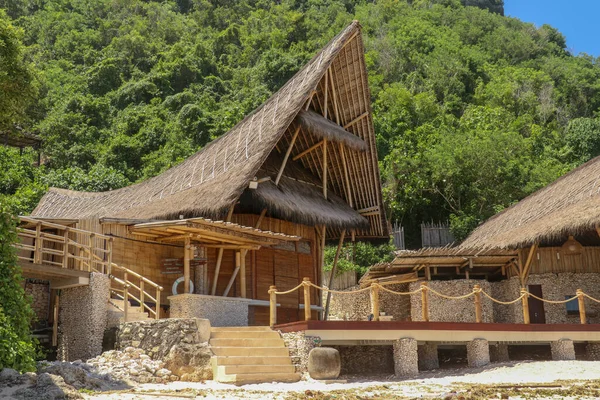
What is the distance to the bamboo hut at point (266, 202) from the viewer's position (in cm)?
1395

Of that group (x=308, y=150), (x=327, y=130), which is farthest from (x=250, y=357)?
(x=308, y=150)

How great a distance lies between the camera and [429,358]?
13.6m

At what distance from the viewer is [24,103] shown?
43.9 feet

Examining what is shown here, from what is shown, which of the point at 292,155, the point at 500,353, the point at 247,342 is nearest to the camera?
the point at 247,342

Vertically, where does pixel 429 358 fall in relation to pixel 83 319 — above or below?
below

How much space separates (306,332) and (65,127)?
1107 inches

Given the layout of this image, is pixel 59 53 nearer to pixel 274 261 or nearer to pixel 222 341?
pixel 274 261

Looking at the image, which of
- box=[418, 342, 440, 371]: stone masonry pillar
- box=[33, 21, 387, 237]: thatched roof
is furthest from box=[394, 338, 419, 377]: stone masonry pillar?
box=[33, 21, 387, 237]: thatched roof

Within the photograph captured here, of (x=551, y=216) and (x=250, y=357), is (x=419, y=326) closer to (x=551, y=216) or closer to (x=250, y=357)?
(x=250, y=357)

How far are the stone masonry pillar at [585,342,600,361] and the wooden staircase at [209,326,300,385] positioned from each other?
291 inches

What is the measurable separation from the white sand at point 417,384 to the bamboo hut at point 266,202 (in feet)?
10.7

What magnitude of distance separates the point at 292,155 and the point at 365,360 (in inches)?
239

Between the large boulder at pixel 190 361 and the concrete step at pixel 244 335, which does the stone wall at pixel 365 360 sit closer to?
the concrete step at pixel 244 335

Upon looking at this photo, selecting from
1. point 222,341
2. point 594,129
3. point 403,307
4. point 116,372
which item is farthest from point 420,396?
point 594,129
